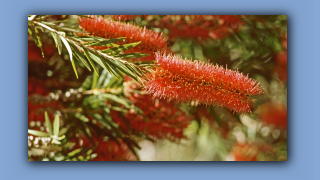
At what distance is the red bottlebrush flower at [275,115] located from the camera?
1.16 metres

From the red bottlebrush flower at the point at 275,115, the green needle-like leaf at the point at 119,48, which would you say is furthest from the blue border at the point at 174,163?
the green needle-like leaf at the point at 119,48

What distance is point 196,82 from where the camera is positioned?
87cm

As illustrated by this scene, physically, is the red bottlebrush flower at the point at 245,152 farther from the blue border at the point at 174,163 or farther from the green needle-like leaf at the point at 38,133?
the green needle-like leaf at the point at 38,133

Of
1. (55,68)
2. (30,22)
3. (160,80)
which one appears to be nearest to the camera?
(160,80)

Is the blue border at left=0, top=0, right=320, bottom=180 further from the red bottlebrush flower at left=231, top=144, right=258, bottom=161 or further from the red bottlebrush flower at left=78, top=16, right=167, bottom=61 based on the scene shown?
the red bottlebrush flower at left=78, top=16, right=167, bottom=61

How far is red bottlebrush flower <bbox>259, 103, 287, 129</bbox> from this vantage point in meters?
1.16

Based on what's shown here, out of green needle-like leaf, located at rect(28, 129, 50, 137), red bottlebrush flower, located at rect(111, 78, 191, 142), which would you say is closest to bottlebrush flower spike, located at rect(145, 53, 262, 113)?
red bottlebrush flower, located at rect(111, 78, 191, 142)

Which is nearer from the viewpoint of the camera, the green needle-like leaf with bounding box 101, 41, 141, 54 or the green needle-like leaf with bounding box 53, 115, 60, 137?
the green needle-like leaf with bounding box 101, 41, 141, 54

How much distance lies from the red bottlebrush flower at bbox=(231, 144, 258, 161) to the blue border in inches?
1.8
